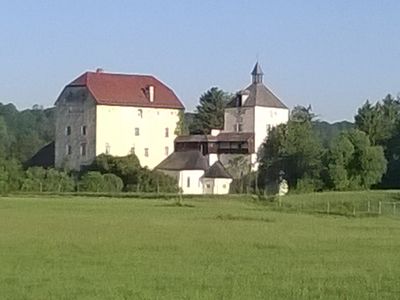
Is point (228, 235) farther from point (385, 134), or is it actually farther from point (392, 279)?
point (385, 134)

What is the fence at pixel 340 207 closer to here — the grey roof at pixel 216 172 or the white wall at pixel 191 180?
the grey roof at pixel 216 172

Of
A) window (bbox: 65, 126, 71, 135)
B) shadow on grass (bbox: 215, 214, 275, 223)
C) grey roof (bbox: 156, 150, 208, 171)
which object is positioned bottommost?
shadow on grass (bbox: 215, 214, 275, 223)

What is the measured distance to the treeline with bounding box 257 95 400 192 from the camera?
91.0 meters

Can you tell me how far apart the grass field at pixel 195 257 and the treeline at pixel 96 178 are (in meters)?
38.4

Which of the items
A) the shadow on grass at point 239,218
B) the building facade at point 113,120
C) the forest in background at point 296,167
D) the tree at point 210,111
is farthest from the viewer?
the tree at point 210,111

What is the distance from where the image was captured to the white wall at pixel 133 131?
10019 cm

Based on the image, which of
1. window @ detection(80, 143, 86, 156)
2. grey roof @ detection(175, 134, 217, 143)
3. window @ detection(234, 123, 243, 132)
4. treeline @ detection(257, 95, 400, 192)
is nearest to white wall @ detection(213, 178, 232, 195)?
treeline @ detection(257, 95, 400, 192)

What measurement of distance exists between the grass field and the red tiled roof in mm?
53069

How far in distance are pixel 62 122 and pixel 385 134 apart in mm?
33006

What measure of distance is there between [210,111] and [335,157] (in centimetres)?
3804

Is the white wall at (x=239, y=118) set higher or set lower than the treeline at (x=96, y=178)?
higher

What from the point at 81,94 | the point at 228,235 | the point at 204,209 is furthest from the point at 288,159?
the point at 228,235

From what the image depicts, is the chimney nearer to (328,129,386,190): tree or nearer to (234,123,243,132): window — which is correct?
(234,123,243,132): window

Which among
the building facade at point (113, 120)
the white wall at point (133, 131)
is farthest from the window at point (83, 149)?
the white wall at point (133, 131)
